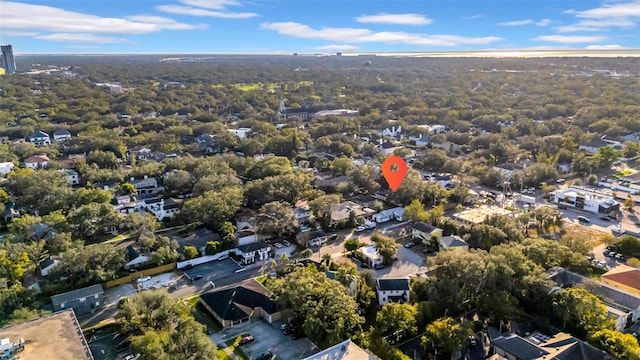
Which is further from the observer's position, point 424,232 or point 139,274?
point 424,232

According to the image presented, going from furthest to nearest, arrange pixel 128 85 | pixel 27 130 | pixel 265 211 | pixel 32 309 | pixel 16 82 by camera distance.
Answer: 1. pixel 128 85
2. pixel 16 82
3. pixel 27 130
4. pixel 265 211
5. pixel 32 309

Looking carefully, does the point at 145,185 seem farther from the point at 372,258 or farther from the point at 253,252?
the point at 372,258

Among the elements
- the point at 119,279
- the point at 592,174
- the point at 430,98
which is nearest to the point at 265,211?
the point at 119,279

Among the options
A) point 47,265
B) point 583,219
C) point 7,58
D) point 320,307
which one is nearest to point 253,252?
point 320,307

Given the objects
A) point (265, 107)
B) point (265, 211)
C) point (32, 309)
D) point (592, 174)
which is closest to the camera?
point (32, 309)

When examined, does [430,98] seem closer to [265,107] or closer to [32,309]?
[265,107]
